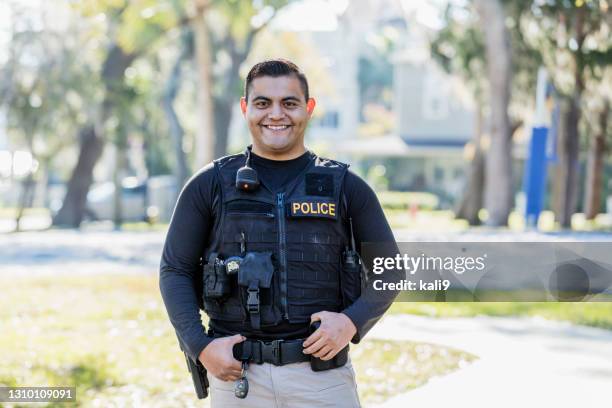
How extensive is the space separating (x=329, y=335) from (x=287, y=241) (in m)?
0.36

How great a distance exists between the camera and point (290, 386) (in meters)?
3.26

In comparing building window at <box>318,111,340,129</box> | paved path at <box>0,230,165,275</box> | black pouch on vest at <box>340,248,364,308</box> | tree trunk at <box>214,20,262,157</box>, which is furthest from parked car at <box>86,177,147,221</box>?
black pouch on vest at <box>340,248,364,308</box>

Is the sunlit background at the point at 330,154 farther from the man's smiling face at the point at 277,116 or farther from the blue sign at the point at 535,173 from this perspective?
the man's smiling face at the point at 277,116

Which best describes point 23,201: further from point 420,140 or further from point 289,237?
point 289,237

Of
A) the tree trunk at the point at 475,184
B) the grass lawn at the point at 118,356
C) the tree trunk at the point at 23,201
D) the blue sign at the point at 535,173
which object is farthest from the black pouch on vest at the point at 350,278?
the tree trunk at the point at 475,184

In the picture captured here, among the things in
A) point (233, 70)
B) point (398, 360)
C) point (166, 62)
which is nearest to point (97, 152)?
point (233, 70)

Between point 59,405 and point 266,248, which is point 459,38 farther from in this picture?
point 266,248

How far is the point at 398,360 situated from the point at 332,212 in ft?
16.8

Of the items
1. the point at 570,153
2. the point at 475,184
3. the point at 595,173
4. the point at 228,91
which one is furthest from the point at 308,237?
the point at 595,173

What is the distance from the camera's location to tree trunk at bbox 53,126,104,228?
3097 centimetres

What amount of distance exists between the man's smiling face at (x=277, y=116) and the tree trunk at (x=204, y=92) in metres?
19.2

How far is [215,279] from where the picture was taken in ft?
10.7

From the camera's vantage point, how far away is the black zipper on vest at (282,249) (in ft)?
10.7

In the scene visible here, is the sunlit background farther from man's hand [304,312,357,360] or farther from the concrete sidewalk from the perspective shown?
man's hand [304,312,357,360]
